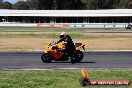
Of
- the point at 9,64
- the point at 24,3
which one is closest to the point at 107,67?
the point at 9,64

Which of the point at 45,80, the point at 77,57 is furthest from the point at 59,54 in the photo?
the point at 45,80

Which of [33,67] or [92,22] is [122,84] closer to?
[33,67]

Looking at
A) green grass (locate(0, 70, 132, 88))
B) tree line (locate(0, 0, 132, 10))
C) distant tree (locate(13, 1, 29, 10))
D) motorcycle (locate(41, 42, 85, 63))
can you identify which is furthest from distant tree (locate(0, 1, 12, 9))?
green grass (locate(0, 70, 132, 88))

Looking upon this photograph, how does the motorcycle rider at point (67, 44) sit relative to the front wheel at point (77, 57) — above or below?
above

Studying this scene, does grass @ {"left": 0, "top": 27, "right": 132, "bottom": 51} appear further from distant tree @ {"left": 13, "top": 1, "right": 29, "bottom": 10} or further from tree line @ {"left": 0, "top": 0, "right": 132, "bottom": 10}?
distant tree @ {"left": 13, "top": 1, "right": 29, "bottom": 10}

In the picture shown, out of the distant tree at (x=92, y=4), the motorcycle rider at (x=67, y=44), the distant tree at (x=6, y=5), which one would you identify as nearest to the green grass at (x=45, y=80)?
the motorcycle rider at (x=67, y=44)

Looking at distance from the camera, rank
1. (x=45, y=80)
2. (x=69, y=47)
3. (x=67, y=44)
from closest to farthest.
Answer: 1. (x=45, y=80)
2. (x=67, y=44)
3. (x=69, y=47)

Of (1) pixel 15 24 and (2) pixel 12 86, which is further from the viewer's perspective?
(1) pixel 15 24

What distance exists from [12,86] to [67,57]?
29.5ft

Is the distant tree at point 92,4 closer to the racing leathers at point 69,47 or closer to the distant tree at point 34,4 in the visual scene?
the distant tree at point 34,4

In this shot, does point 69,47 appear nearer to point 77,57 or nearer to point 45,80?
point 77,57

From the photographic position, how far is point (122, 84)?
11.4 metres

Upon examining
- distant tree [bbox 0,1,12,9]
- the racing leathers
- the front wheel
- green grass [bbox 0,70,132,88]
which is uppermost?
distant tree [bbox 0,1,12,9]

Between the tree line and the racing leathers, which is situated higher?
the tree line
